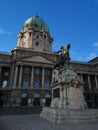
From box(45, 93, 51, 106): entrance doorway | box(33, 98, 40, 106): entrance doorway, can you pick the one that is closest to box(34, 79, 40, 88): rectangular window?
box(45, 93, 51, 106): entrance doorway

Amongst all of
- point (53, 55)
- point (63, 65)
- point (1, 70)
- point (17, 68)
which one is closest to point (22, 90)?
point (17, 68)

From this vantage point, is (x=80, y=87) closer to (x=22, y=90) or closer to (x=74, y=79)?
(x=74, y=79)

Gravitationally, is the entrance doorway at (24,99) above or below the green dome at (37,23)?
below

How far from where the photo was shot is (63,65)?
1167 centimetres

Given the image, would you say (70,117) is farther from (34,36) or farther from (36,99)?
(34,36)

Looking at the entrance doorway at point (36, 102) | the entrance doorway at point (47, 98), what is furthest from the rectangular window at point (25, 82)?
the entrance doorway at point (47, 98)

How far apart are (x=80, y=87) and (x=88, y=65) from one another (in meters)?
51.5

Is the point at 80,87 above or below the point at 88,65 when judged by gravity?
below

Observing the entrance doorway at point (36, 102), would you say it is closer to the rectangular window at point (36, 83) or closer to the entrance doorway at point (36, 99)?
the entrance doorway at point (36, 99)

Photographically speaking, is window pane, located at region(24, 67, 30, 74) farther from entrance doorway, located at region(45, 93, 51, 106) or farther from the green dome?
the green dome

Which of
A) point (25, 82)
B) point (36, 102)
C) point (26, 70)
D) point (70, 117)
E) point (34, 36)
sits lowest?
point (36, 102)

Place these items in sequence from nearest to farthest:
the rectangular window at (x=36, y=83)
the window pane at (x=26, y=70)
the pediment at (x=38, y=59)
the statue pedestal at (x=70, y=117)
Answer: the statue pedestal at (x=70, y=117) → the rectangular window at (x=36, y=83) → the pediment at (x=38, y=59) → the window pane at (x=26, y=70)

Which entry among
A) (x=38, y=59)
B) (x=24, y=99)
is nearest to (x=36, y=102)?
(x=24, y=99)

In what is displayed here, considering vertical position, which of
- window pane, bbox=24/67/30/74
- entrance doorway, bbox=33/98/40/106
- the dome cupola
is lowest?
entrance doorway, bbox=33/98/40/106
